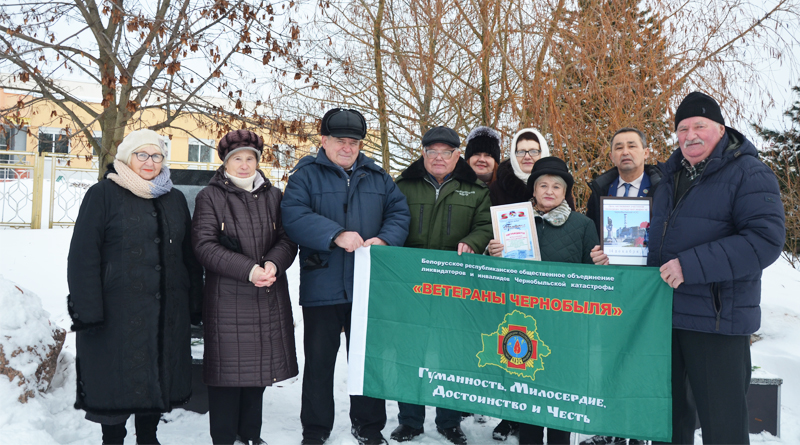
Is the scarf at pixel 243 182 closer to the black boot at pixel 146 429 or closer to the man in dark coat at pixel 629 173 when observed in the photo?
the black boot at pixel 146 429

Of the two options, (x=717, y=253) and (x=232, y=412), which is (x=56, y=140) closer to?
(x=232, y=412)

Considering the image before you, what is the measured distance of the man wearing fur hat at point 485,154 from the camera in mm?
4559

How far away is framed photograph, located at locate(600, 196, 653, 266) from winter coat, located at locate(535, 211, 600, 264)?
0.49 feet

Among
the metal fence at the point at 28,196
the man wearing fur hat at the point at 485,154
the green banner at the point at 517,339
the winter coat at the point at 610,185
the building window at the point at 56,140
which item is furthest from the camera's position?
the metal fence at the point at 28,196

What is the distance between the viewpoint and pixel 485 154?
4.57 metres

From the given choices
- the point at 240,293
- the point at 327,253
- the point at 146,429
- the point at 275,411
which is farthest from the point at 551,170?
the point at 146,429

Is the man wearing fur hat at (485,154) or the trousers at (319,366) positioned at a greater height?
the man wearing fur hat at (485,154)

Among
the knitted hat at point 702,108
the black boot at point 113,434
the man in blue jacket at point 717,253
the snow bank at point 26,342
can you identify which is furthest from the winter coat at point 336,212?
the snow bank at point 26,342

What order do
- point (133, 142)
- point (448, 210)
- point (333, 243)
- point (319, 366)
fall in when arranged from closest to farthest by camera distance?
point (133, 142) < point (333, 243) < point (319, 366) < point (448, 210)

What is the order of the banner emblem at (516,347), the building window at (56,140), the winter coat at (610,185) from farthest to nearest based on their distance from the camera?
the building window at (56,140)
the winter coat at (610,185)
the banner emblem at (516,347)

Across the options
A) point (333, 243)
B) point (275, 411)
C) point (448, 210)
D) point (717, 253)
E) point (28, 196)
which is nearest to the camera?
point (717, 253)

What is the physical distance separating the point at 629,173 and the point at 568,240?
0.94 metres

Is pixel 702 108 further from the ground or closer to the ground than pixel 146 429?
further from the ground

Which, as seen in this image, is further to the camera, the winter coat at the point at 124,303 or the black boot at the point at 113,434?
the black boot at the point at 113,434
